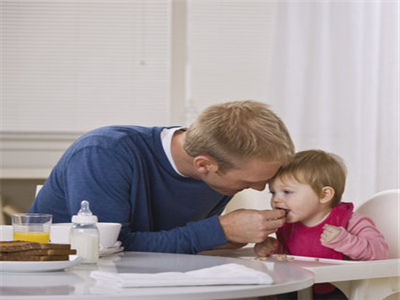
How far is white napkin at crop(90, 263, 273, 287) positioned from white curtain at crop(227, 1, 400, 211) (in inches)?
86.1

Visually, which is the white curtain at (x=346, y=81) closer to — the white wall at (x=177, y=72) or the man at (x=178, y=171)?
the white wall at (x=177, y=72)

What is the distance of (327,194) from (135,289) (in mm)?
960

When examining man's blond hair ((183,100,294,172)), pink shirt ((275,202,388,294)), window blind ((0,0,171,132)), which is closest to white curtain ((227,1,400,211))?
window blind ((0,0,171,132))

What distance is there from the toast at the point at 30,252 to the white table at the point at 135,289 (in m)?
0.03

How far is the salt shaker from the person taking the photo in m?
1.26

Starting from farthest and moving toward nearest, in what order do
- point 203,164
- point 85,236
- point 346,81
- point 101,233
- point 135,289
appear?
point 346,81 < point 203,164 < point 101,233 < point 85,236 < point 135,289

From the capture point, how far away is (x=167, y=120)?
3.23 meters

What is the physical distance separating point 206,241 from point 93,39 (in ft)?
6.12

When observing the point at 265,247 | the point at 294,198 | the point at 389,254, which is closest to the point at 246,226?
the point at 265,247

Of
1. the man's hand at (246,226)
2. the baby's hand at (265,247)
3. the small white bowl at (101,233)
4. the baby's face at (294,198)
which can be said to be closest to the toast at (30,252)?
the small white bowl at (101,233)

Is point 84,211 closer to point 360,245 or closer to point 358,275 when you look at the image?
point 358,275

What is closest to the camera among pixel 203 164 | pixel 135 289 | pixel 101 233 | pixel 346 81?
pixel 135 289

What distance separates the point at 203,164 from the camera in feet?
5.51

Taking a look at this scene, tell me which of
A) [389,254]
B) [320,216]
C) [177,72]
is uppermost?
[177,72]
